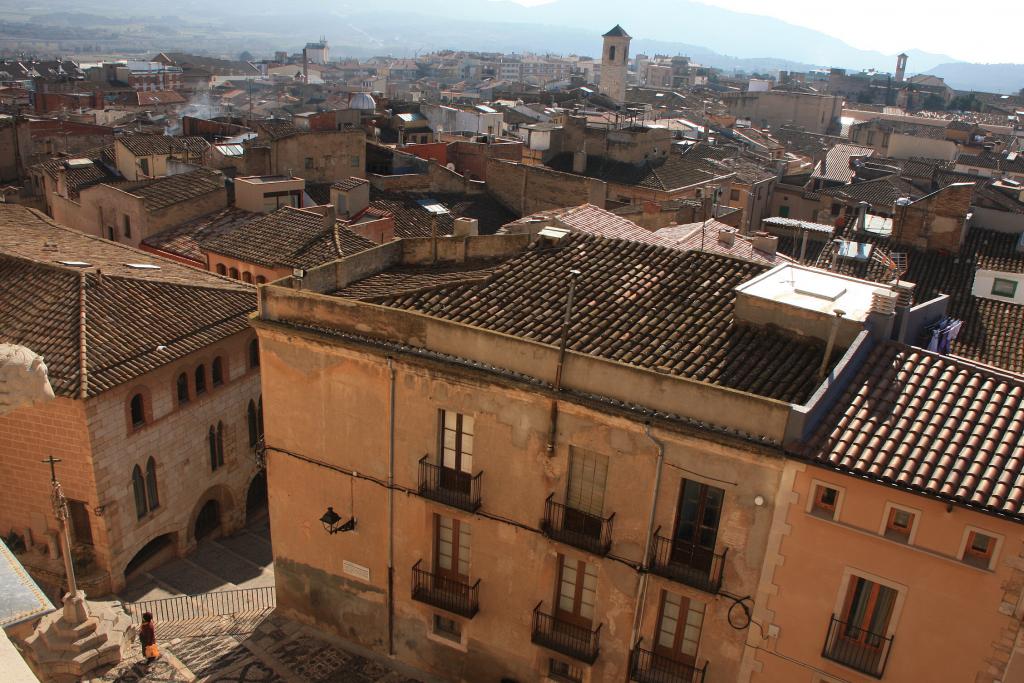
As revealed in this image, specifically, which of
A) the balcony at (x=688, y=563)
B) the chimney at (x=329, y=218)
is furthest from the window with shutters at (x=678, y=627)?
the chimney at (x=329, y=218)

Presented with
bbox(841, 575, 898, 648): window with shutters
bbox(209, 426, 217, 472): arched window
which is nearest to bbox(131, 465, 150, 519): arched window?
bbox(209, 426, 217, 472): arched window

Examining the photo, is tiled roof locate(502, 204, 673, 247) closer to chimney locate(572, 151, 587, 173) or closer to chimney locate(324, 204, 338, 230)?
chimney locate(324, 204, 338, 230)

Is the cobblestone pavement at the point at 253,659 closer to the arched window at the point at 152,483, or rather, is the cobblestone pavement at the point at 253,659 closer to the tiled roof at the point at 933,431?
the arched window at the point at 152,483

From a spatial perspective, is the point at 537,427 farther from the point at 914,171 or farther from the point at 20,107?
the point at 20,107

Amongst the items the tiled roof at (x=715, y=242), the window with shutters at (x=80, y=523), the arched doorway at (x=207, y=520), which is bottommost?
the arched doorway at (x=207, y=520)

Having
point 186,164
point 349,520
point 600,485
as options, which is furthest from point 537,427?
point 186,164

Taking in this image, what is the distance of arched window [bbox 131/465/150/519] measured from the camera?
25.0 metres

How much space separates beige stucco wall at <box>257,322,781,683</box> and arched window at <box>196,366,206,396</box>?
742 cm

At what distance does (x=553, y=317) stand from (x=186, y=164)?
4044 centimetres

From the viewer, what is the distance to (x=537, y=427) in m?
17.2

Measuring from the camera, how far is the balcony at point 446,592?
18.9m

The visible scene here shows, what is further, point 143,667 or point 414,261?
point 414,261

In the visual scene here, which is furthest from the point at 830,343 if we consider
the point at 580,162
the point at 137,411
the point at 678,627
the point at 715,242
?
the point at 580,162

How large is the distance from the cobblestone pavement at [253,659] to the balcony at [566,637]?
4135 millimetres
